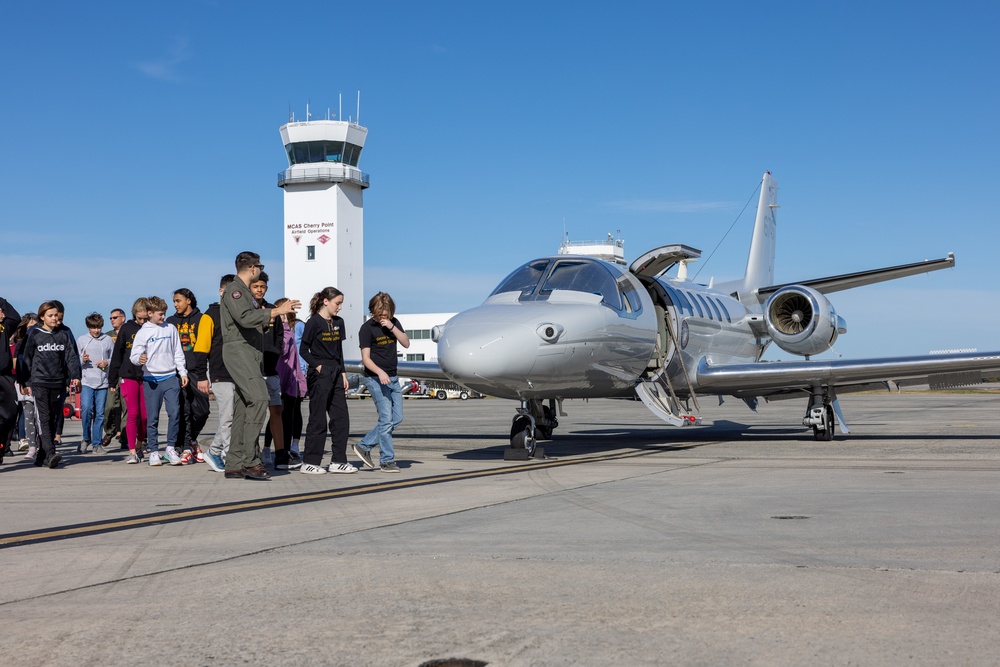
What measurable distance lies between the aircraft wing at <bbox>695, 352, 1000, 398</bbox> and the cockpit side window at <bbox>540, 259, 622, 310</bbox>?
327cm

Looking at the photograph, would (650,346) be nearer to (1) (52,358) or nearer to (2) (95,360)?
(1) (52,358)

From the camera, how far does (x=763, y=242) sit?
25125 millimetres

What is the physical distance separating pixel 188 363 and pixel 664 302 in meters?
7.29

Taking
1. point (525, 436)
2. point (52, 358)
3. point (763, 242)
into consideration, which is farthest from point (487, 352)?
point (763, 242)

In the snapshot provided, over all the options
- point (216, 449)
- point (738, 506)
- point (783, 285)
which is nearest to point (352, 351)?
point (783, 285)

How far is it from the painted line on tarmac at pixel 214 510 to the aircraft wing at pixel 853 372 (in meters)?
5.60

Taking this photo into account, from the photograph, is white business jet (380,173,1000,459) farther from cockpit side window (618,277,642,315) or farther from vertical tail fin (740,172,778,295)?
vertical tail fin (740,172,778,295)

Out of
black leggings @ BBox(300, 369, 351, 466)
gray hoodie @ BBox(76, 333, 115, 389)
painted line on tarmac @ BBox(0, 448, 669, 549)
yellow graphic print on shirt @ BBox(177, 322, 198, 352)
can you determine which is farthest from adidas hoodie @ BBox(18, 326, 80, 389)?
painted line on tarmac @ BBox(0, 448, 669, 549)

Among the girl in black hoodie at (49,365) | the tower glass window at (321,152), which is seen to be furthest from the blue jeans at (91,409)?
the tower glass window at (321,152)

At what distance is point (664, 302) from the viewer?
15.5 m

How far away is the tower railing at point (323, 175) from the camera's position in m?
78.6

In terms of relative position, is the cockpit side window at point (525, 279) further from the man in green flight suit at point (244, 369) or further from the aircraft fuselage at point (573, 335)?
the man in green flight suit at point (244, 369)

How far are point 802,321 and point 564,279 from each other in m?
7.58

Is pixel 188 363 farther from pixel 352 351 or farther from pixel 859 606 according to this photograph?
pixel 352 351
